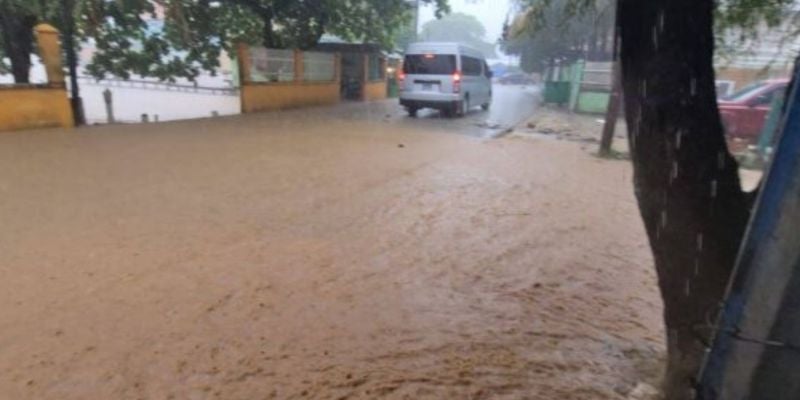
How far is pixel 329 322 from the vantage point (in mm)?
3176

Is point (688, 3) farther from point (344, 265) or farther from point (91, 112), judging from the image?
point (91, 112)

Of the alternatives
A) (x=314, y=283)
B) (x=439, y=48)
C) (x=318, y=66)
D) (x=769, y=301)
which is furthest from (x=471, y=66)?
(x=769, y=301)

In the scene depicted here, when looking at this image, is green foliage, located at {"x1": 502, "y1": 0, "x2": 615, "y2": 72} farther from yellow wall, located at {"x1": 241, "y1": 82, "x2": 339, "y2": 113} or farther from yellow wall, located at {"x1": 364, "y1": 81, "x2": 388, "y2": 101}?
yellow wall, located at {"x1": 241, "y1": 82, "x2": 339, "y2": 113}

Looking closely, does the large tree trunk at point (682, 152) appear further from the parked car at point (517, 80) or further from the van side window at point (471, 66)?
the parked car at point (517, 80)

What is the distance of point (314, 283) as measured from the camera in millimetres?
3701

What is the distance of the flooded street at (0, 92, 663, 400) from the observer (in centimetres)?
266

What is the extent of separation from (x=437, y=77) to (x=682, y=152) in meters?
13.0

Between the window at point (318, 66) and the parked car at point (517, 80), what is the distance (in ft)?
131

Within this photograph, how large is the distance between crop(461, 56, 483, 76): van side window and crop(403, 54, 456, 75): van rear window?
1.84 feet

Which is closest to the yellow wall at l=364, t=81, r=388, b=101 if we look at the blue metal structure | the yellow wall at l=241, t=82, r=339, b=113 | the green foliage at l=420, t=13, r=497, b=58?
the yellow wall at l=241, t=82, r=339, b=113

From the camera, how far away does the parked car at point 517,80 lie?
5594cm

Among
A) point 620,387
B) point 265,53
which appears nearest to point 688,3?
point 620,387

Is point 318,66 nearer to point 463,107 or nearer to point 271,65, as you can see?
point 271,65

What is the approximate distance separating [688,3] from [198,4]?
48.4 ft
